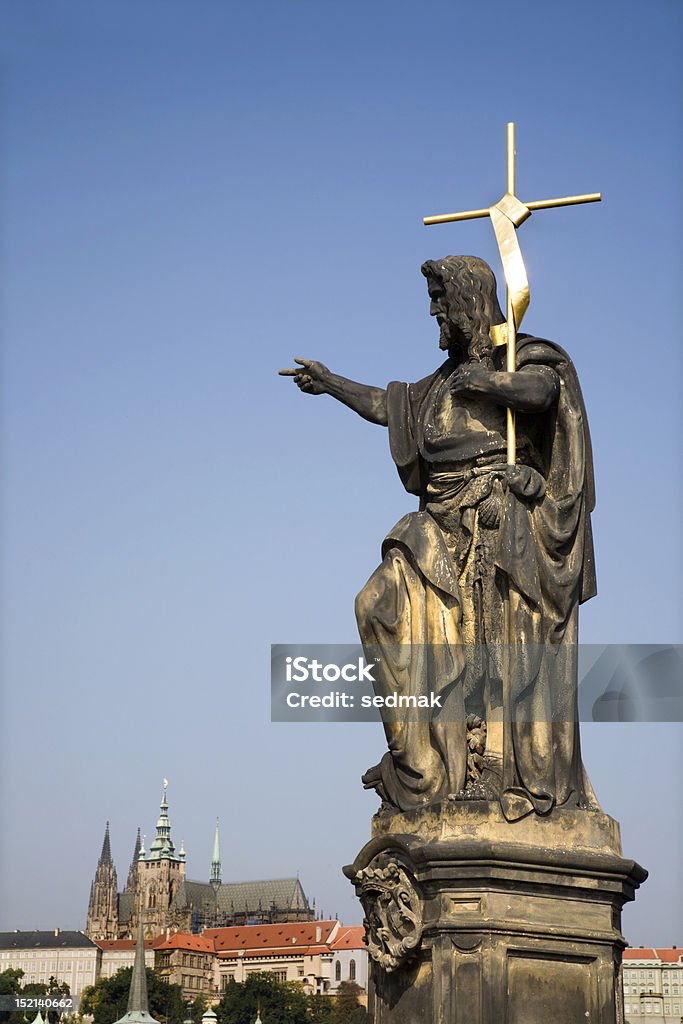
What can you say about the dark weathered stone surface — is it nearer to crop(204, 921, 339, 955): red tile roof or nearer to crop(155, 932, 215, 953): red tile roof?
crop(204, 921, 339, 955): red tile roof

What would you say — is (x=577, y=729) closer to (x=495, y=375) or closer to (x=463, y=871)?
(x=463, y=871)

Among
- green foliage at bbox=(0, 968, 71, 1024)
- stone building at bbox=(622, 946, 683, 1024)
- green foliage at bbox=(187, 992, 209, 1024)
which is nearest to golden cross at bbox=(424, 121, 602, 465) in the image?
green foliage at bbox=(0, 968, 71, 1024)

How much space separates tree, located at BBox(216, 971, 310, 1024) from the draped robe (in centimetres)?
12255

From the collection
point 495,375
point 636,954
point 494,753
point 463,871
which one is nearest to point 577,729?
point 494,753

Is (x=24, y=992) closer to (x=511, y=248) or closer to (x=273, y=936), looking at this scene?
(x=273, y=936)

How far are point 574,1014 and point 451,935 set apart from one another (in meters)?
0.80

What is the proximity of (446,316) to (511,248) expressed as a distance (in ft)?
1.84

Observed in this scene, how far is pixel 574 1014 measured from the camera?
8.52 metres

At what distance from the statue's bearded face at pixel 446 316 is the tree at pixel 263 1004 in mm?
122675

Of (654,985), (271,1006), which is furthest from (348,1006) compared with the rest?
(654,985)

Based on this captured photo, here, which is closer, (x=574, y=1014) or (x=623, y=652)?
(x=574, y=1014)

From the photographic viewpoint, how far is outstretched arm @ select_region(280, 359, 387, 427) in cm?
1014

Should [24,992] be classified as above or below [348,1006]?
above

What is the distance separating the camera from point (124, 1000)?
447 feet
